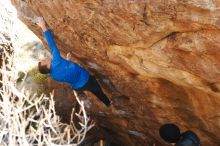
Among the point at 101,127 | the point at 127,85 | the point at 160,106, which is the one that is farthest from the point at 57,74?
the point at 101,127

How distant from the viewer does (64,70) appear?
575cm

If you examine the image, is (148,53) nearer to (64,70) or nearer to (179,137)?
(179,137)

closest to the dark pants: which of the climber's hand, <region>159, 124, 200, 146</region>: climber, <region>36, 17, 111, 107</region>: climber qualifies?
<region>36, 17, 111, 107</region>: climber

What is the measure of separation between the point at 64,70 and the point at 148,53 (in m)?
1.45

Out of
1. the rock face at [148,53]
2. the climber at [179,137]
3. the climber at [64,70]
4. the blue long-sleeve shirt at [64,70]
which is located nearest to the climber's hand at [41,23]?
the climber at [64,70]

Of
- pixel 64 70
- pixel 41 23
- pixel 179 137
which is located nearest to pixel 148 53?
pixel 179 137

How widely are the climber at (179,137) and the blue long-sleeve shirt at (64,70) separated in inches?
75.9

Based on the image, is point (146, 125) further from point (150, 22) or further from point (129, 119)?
point (150, 22)

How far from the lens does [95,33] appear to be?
552cm

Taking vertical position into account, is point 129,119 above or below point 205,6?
below

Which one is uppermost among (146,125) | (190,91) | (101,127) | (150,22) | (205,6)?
(205,6)

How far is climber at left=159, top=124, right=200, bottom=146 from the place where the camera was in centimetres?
434

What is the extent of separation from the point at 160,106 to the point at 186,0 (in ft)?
8.93

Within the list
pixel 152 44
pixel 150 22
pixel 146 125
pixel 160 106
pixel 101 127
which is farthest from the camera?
pixel 101 127
